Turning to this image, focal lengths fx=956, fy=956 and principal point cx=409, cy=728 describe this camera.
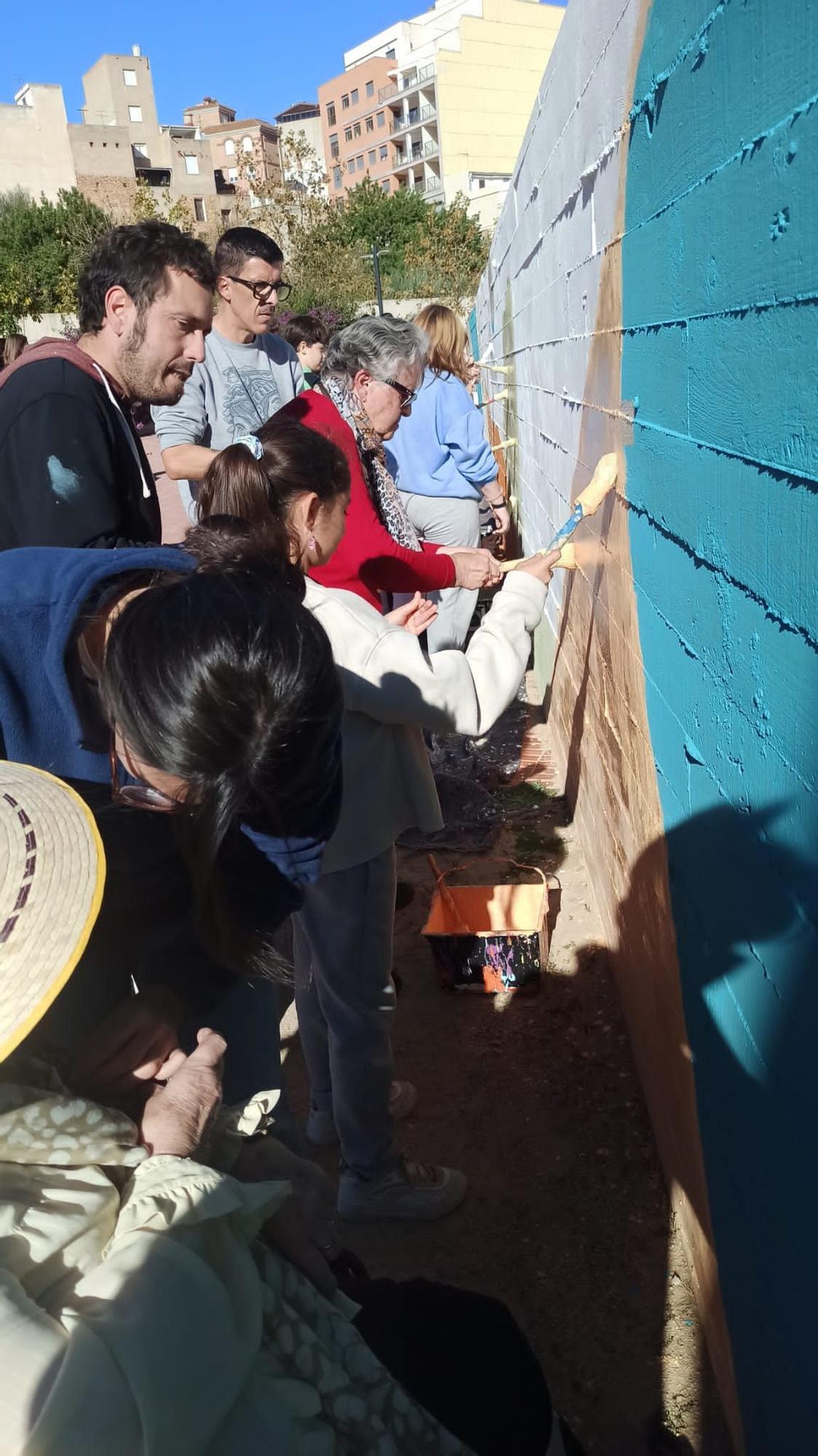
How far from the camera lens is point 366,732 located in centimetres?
207

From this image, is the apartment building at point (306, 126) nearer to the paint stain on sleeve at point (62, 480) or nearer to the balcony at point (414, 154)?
the balcony at point (414, 154)

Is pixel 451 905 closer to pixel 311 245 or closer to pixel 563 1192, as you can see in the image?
pixel 563 1192

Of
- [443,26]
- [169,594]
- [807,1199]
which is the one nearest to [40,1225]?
[169,594]

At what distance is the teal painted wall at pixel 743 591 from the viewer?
1.05 metres

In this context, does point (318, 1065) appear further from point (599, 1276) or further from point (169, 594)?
point (169, 594)

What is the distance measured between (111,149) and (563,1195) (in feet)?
191

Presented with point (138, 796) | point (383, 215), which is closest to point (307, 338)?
point (138, 796)

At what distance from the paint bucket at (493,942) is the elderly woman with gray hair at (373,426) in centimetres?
117

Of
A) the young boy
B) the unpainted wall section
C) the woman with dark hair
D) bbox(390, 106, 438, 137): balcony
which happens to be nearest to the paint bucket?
the unpainted wall section

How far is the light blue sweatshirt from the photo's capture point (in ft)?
16.4

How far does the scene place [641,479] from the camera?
2092mm

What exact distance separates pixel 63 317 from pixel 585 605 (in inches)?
1173

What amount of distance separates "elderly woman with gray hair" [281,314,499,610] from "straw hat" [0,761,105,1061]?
1.56 meters

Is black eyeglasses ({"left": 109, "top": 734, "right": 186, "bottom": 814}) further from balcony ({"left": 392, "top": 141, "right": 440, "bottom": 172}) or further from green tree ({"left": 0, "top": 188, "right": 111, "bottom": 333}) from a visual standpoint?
balcony ({"left": 392, "top": 141, "right": 440, "bottom": 172})
